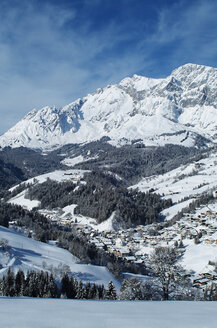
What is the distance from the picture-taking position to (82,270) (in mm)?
50875

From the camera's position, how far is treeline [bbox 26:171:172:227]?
Answer: 116 metres

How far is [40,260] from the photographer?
172ft

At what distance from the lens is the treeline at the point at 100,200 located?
380 feet

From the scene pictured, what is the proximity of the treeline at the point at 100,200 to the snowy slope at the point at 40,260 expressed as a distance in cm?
5188

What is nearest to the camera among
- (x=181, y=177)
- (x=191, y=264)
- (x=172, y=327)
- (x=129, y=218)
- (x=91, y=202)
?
(x=172, y=327)

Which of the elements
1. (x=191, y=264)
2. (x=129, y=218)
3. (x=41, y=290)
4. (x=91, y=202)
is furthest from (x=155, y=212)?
(x=41, y=290)

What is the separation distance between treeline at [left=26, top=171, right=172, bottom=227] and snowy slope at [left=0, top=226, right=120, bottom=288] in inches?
2043

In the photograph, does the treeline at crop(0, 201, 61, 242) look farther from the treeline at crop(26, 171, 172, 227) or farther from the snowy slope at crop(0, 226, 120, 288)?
the treeline at crop(26, 171, 172, 227)

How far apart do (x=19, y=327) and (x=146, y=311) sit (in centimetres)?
560

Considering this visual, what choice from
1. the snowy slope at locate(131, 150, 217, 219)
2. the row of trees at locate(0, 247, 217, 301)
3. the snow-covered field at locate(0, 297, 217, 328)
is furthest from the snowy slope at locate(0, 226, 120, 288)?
the snowy slope at locate(131, 150, 217, 219)

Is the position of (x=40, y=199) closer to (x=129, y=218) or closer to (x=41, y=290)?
(x=129, y=218)

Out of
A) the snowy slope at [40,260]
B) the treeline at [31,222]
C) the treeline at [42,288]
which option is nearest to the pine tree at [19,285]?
the treeline at [42,288]

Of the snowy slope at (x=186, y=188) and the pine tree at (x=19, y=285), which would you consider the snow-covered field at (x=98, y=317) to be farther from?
the snowy slope at (x=186, y=188)

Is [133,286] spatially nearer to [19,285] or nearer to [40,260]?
[19,285]
